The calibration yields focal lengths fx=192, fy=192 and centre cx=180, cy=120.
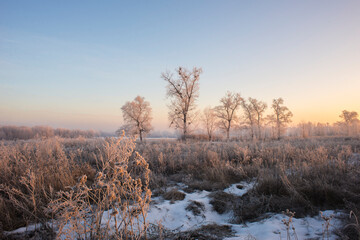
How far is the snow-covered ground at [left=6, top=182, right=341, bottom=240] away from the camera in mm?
2708

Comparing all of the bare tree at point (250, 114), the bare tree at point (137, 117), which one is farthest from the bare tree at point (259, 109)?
the bare tree at point (137, 117)

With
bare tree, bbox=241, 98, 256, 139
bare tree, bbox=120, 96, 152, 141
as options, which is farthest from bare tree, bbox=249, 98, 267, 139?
bare tree, bbox=120, 96, 152, 141

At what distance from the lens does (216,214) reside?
3.62 metres

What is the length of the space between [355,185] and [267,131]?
38535 millimetres

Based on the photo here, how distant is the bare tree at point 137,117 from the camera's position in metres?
35.1

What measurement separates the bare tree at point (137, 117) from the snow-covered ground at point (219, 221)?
104 feet

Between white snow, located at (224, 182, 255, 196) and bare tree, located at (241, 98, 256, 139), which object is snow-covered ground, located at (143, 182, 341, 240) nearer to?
white snow, located at (224, 182, 255, 196)

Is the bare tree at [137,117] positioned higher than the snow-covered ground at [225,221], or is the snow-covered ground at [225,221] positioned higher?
the bare tree at [137,117]

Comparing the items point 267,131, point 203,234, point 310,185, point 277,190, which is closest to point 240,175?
point 277,190

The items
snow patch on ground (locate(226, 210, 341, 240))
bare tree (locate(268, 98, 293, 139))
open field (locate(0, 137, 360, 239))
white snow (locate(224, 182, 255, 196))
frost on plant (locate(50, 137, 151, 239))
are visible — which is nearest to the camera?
frost on plant (locate(50, 137, 151, 239))

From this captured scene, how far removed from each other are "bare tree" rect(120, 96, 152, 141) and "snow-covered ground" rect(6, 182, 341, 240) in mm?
31843

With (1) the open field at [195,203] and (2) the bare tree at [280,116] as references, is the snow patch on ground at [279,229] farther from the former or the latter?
(2) the bare tree at [280,116]

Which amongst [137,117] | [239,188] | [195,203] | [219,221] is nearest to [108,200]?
[219,221]

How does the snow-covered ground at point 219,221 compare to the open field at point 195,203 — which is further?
the snow-covered ground at point 219,221
